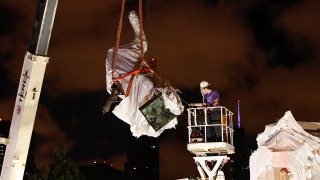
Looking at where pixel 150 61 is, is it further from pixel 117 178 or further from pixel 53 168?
pixel 117 178

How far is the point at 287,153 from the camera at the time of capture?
566 inches

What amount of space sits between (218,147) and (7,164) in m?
6.19

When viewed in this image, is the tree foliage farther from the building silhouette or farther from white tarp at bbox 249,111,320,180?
the building silhouette

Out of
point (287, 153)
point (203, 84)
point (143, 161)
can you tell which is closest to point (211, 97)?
point (203, 84)

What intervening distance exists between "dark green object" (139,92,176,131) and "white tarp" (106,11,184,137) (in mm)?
130

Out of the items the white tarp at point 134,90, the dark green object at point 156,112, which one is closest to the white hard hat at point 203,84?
the white tarp at point 134,90

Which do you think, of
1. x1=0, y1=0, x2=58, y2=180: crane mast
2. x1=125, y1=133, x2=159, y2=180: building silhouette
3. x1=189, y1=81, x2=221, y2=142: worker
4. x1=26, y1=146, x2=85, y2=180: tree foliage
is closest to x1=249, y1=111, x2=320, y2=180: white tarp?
x1=189, y1=81, x2=221, y2=142: worker

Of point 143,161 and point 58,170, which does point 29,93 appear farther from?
point 143,161

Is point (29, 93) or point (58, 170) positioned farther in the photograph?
point (58, 170)

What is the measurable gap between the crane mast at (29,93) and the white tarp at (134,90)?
301 centimetres

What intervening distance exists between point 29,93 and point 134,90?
357 centimetres

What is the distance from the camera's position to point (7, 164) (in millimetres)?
12703

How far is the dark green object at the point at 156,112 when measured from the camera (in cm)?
1520

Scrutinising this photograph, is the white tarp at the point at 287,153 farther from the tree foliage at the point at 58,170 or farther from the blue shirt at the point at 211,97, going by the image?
the tree foliage at the point at 58,170
